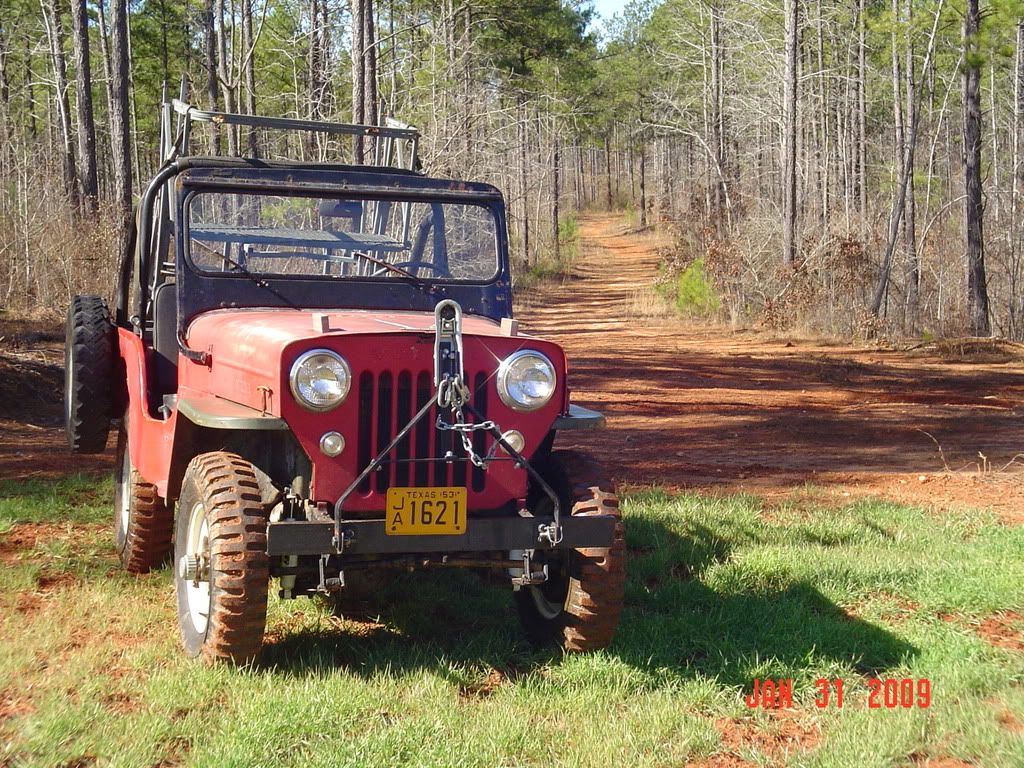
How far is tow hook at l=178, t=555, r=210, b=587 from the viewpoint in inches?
170

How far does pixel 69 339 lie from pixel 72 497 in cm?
175

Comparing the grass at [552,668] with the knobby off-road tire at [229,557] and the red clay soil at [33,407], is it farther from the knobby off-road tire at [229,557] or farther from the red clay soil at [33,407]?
the red clay soil at [33,407]

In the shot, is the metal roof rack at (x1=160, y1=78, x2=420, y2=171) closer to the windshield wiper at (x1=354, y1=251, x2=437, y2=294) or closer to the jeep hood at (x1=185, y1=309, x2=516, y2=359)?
the windshield wiper at (x1=354, y1=251, x2=437, y2=294)

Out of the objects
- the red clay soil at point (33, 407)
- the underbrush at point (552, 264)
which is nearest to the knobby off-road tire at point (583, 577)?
the red clay soil at point (33, 407)

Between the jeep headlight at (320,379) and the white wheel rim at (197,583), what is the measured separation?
0.70 metres

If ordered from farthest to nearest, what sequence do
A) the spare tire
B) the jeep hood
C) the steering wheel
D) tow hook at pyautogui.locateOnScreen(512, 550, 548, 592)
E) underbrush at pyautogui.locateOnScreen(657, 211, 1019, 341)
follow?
underbrush at pyautogui.locateOnScreen(657, 211, 1019, 341), the spare tire, the steering wheel, tow hook at pyautogui.locateOnScreen(512, 550, 548, 592), the jeep hood

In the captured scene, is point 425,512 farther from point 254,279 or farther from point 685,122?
point 685,122

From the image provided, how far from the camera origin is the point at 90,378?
246 inches

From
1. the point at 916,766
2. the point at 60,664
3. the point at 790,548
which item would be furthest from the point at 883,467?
the point at 60,664

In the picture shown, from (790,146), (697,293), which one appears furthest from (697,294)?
(790,146)

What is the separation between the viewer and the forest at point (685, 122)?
65.9 feet

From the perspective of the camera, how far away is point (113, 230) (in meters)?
19.0

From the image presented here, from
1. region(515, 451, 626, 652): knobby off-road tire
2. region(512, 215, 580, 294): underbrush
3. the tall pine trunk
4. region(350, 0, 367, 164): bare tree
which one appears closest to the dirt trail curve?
region(515, 451, 626, 652): knobby off-road tire

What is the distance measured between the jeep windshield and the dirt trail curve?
11.3 feet
